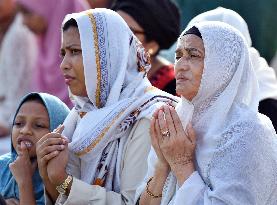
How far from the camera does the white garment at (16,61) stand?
666 centimetres

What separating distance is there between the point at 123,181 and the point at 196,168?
0.55 meters

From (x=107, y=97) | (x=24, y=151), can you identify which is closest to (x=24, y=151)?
(x=24, y=151)

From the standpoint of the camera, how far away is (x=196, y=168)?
3.91 metres

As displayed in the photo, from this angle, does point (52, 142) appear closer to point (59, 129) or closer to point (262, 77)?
point (59, 129)

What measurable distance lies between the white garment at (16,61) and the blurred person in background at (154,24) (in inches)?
29.7

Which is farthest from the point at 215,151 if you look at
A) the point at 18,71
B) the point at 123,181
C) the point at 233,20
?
the point at 18,71

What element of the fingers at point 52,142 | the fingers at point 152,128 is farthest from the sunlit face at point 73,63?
the fingers at point 152,128

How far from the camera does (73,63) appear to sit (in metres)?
4.48

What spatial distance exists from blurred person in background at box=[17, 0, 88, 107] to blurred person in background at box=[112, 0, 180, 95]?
0.58m

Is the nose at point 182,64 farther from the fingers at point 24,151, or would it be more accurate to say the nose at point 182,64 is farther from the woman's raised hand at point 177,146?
the fingers at point 24,151

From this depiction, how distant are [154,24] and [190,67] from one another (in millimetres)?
2247

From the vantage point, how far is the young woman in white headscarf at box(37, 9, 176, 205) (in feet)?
14.2

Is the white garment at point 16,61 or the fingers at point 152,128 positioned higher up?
the fingers at point 152,128

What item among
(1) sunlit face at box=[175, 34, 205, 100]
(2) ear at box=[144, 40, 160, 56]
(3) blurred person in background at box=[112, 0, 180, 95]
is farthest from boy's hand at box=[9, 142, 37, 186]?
(2) ear at box=[144, 40, 160, 56]
